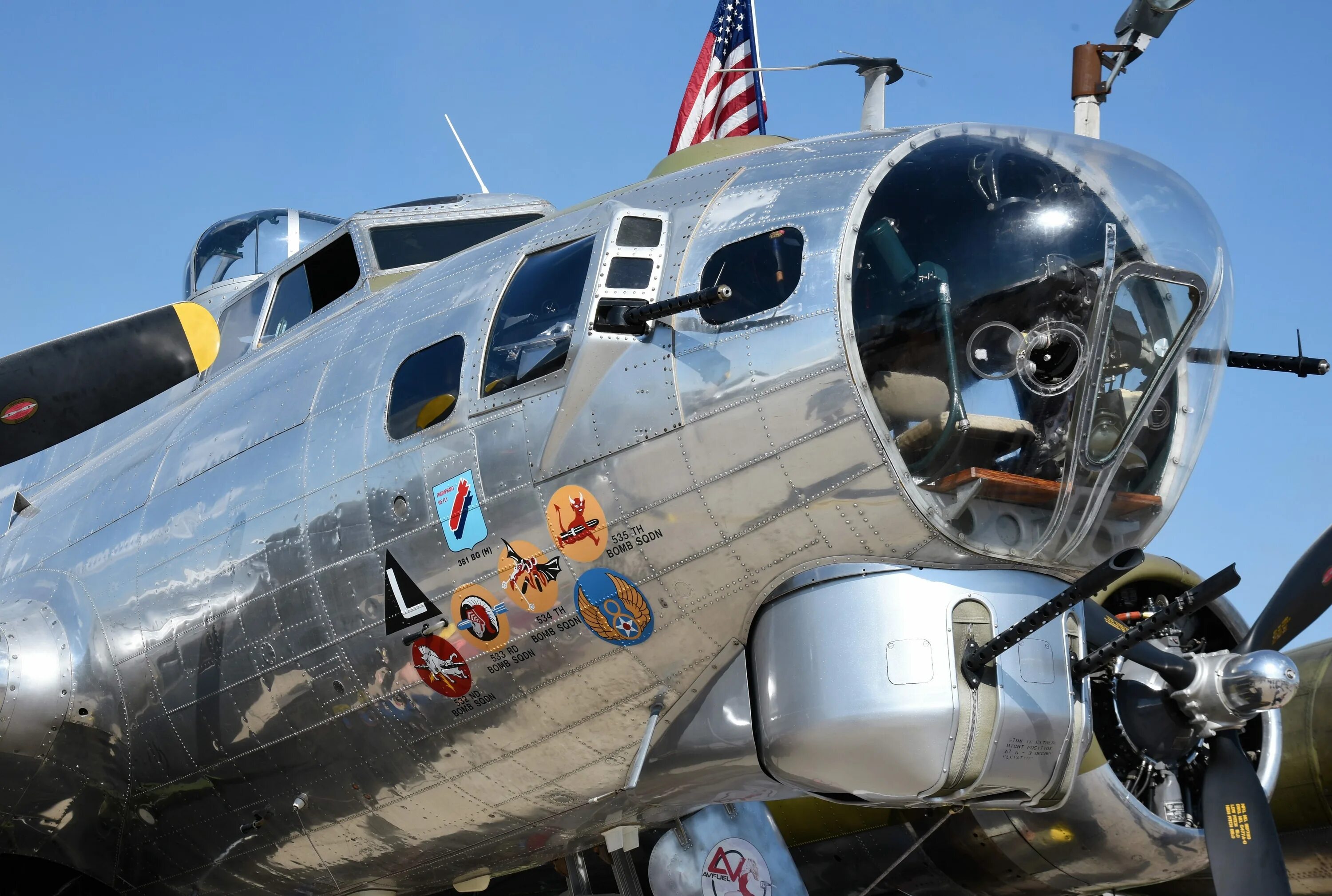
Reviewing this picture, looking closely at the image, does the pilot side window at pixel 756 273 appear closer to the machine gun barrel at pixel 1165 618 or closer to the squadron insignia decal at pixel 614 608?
the squadron insignia decal at pixel 614 608

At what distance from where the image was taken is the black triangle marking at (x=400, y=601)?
252 inches

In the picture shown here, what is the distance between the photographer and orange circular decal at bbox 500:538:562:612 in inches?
238

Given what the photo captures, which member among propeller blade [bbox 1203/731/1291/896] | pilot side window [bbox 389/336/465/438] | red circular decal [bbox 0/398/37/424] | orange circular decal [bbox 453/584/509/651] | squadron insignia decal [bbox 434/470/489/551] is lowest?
propeller blade [bbox 1203/731/1291/896]

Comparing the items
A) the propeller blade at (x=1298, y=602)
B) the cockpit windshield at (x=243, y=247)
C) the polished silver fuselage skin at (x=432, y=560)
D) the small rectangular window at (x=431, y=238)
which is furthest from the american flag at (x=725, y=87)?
the propeller blade at (x=1298, y=602)

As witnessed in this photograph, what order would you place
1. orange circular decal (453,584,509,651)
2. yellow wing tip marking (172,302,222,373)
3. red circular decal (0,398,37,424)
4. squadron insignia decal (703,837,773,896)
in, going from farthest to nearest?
1. yellow wing tip marking (172,302,222,373)
2. red circular decal (0,398,37,424)
3. squadron insignia decal (703,837,773,896)
4. orange circular decal (453,584,509,651)

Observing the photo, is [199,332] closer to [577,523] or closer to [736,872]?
[577,523]

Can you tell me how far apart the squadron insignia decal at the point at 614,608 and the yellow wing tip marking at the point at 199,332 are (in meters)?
3.54

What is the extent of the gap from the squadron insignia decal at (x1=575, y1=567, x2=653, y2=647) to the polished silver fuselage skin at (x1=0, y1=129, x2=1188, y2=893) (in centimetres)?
6

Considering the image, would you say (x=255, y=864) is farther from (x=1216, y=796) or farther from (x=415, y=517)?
(x=1216, y=796)

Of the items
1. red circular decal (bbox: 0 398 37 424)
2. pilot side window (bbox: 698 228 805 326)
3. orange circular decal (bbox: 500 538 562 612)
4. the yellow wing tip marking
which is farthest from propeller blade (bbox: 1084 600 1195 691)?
red circular decal (bbox: 0 398 37 424)

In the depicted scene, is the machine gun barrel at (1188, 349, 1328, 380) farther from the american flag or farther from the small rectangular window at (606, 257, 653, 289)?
the american flag

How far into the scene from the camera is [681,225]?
6230 millimetres

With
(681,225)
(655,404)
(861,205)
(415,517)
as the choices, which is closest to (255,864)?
(415,517)

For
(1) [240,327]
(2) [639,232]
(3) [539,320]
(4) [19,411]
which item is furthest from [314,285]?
(2) [639,232]
